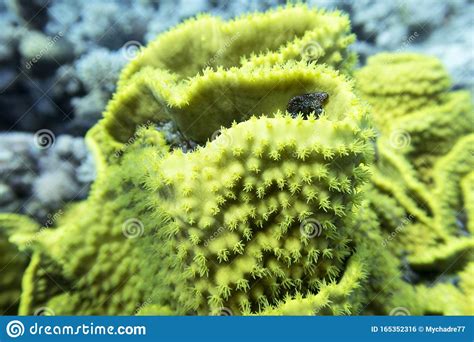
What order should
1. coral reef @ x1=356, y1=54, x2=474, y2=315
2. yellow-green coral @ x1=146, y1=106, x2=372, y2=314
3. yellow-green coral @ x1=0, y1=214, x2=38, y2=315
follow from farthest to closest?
coral reef @ x1=356, y1=54, x2=474, y2=315
yellow-green coral @ x1=0, y1=214, x2=38, y2=315
yellow-green coral @ x1=146, y1=106, x2=372, y2=314

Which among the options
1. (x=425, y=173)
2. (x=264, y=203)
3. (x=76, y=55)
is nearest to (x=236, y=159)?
(x=264, y=203)

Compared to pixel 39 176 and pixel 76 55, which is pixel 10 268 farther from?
pixel 76 55

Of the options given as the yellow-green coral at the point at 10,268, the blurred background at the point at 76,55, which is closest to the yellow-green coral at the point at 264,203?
the yellow-green coral at the point at 10,268

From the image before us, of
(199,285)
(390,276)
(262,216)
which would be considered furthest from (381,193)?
(199,285)

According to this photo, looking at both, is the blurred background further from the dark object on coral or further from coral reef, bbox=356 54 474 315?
the dark object on coral

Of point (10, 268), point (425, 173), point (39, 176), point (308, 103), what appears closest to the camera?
point (308, 103)

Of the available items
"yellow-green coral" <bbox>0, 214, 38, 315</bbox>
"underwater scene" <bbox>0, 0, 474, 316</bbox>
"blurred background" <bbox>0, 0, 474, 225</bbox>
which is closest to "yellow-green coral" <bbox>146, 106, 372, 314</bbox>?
"underwater scene" <bbox>0, 0, 474, 316</bbox>

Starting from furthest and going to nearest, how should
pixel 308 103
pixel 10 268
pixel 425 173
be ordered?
pixel 425 173, pixel 10 268, pixel 308 103

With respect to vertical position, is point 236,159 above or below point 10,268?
below
